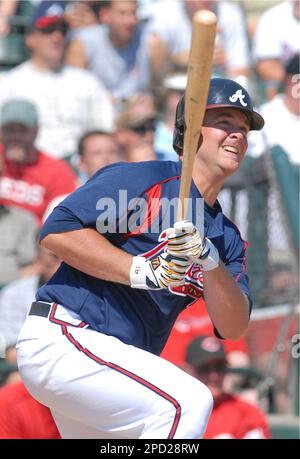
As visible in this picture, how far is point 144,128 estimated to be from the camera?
7.18 meters

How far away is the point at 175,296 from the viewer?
3.50 m

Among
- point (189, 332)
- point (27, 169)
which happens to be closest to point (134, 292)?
point (189, 332)

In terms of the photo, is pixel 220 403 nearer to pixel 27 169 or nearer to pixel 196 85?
pixel 27 169

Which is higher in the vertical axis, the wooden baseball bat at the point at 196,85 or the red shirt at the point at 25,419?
the wooden baseball bat at the point at 196,85

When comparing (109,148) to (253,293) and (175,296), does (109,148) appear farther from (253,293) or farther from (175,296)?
(175,296)

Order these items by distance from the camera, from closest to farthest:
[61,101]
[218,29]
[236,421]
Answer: [236,421] → [61,101] → [218,29]

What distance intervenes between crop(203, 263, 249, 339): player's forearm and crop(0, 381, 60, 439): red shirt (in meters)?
1.81

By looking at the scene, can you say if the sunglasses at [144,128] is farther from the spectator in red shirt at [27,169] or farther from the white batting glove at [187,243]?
the white batting glove at [187,243]

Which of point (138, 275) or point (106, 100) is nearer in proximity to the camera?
point (138, 275)

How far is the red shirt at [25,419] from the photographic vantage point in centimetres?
500

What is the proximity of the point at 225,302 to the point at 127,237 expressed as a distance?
42 cm

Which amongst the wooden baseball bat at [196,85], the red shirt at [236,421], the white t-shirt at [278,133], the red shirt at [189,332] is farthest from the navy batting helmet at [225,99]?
the white t-shirt at [278,133]

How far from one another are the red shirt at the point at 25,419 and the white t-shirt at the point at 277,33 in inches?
143
